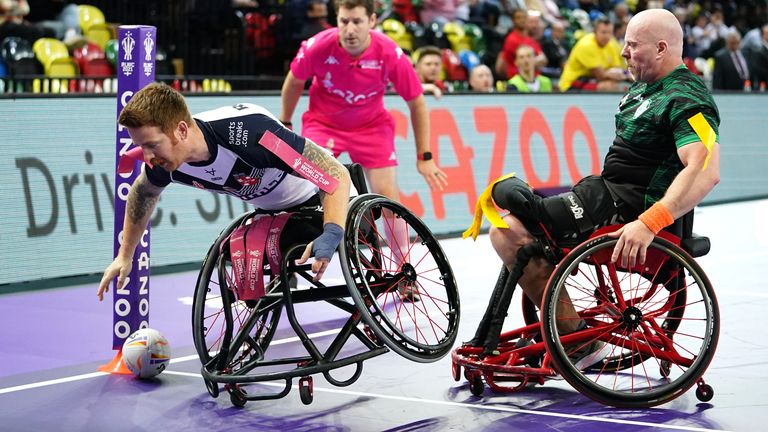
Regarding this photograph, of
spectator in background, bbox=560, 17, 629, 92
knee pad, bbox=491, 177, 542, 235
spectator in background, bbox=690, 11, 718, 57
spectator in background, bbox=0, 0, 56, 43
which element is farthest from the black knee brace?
spectator in background, bbox=690, 11, 718, 57

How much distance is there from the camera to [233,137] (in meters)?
4.55

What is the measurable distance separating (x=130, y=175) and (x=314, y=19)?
27.0ft

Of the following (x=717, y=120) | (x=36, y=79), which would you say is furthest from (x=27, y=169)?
(x=717, y=120)

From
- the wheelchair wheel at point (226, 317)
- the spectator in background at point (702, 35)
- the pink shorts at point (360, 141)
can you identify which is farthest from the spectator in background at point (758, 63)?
the wheelchair wheel at point (226, 317)

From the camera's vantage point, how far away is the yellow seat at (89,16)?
38.7 ft

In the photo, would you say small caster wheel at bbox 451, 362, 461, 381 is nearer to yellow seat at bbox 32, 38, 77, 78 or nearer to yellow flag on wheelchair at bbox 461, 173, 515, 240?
yellow flag on wheelchair at bbox 461, 173, 515, 240

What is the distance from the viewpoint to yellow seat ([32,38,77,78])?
34.7 feet

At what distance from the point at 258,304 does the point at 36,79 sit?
18.0ft

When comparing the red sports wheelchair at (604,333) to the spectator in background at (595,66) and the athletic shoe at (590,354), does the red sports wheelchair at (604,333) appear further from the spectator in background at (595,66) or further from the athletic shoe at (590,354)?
the spectator in background at (595,66)

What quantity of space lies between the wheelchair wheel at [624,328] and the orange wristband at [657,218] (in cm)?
10

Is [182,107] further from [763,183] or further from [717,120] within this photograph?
[763,183]

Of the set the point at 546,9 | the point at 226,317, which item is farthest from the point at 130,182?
the point at 546,9

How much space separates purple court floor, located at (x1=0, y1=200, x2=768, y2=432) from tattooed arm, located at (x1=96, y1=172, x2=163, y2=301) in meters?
0.58

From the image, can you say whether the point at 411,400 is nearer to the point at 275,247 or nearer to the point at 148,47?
the point at 275,247
